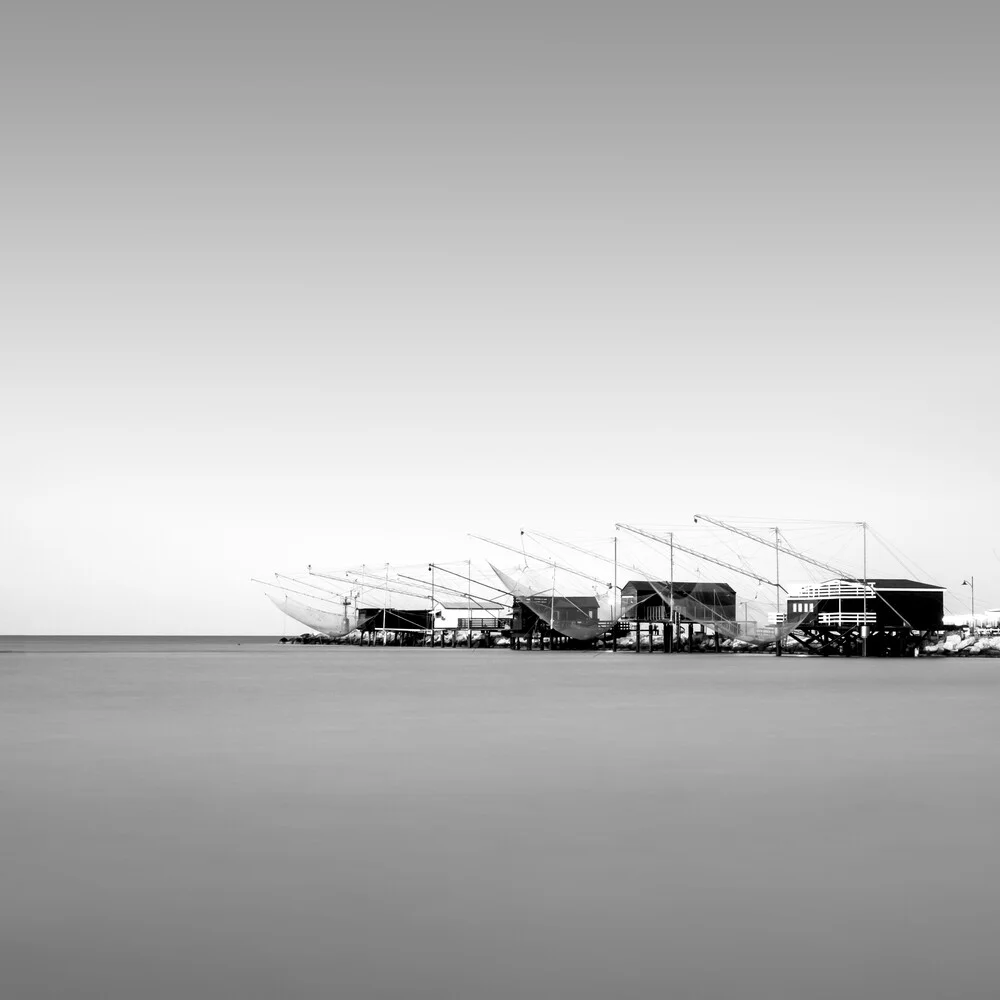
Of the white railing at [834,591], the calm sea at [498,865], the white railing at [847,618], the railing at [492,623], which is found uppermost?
the white railing at [834,591]

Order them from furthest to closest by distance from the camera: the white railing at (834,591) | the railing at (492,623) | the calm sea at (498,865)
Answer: the railing at (492,623), the white railing at (834,591), the calm sea at (498,865)

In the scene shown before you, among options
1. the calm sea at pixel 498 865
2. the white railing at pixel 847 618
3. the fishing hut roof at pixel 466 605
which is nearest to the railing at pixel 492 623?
the fishing hut roof at pixel 466 605

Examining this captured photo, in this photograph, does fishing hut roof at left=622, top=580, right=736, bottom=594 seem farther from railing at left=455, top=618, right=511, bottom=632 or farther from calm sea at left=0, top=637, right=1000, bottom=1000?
calm sea at left=0, top=637, right=1000, bottom=1000

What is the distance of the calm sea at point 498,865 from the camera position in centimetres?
643

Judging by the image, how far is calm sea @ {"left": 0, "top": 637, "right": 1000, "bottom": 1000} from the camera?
253 inches

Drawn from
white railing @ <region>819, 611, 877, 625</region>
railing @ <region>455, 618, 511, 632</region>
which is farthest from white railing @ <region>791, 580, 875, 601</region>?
railing @ <region>455, 618, 511, 632</region>

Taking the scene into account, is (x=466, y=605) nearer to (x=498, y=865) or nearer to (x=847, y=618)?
(x=847, y=618)

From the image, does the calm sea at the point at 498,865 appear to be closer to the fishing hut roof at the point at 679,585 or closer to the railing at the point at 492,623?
the fishing hut roof at the point at 679,585

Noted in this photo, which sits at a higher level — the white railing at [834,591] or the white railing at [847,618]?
the white railing at [834,591]

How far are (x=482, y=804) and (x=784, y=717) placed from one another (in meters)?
14.4

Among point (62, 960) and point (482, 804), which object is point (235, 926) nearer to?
point (62, 960)

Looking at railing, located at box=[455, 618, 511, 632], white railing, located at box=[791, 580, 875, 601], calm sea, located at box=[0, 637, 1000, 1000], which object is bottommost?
calm sea, located at box=[0, 637, 1000, 1000]

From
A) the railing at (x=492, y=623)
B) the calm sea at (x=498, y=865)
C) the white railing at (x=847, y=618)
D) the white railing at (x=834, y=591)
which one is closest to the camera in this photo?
the calm sea at (x=498, y=865)

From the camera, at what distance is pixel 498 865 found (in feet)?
30.6
